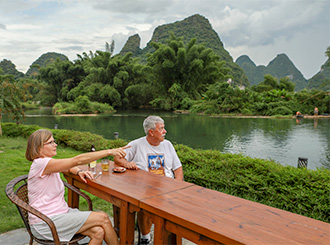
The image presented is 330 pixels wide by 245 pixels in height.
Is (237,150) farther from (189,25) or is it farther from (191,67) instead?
(189,25)

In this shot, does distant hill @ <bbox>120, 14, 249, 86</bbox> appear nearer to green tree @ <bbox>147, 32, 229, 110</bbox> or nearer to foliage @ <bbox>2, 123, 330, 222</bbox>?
green tree @ <bbox>147, 32, 229, 110</bbox>

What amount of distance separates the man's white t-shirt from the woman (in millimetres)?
663

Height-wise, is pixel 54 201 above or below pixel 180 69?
below

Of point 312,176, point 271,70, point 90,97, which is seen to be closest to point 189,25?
point 271,70

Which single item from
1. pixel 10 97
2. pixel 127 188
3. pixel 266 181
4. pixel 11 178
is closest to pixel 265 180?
pixel 266 181

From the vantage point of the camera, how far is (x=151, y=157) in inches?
99.2

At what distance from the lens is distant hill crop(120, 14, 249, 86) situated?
65.1 m

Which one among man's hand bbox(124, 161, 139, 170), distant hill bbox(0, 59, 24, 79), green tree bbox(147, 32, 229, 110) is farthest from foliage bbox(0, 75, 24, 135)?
distant hill bbox(0, 59, 24, 79)

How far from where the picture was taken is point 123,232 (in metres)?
A: 1.82

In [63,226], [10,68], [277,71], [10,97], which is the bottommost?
[63,226]

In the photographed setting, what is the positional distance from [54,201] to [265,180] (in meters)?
2.32

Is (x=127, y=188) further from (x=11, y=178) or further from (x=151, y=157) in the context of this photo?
(x=11, y=178)

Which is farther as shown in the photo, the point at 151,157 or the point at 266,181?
the point at 266,181

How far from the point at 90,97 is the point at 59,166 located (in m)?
31.1
